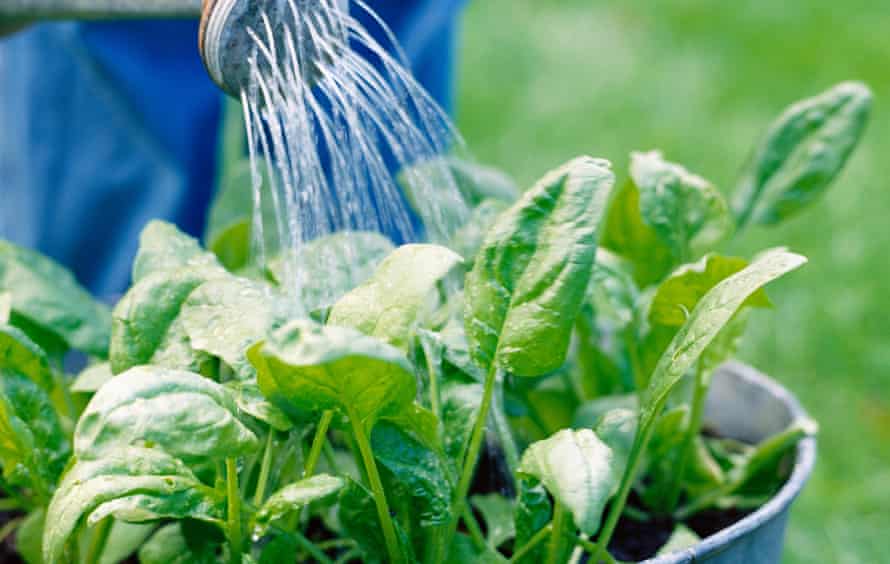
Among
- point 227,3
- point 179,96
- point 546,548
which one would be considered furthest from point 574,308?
point 179,96

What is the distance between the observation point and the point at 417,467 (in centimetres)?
66

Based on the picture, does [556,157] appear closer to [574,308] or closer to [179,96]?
[179,96]

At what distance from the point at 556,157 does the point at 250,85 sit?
161 cm

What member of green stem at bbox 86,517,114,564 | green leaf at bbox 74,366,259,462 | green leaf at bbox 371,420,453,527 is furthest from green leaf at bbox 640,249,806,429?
green stem at bbox 86,517,114,564

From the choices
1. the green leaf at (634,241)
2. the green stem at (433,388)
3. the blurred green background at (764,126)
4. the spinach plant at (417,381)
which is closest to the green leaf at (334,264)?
the spinach plant at (417,381)

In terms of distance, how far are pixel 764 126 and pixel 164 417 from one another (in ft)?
6.38

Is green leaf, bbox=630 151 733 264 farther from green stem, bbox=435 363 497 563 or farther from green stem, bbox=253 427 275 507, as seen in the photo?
green stem, bbox=253 427 275 507

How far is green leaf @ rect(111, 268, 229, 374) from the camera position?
27.2 inches

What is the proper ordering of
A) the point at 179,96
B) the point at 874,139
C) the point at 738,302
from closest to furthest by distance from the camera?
the point at 738,302 < the point at 179,96 < the point at 874,139

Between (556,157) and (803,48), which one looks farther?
(803,48)

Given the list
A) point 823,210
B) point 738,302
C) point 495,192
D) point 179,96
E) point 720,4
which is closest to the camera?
point 738,302

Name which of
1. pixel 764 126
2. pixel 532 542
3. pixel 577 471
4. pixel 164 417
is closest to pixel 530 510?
pixel 532 542

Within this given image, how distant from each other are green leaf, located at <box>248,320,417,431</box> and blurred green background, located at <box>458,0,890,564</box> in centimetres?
83

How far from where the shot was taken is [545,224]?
0.64 meters
